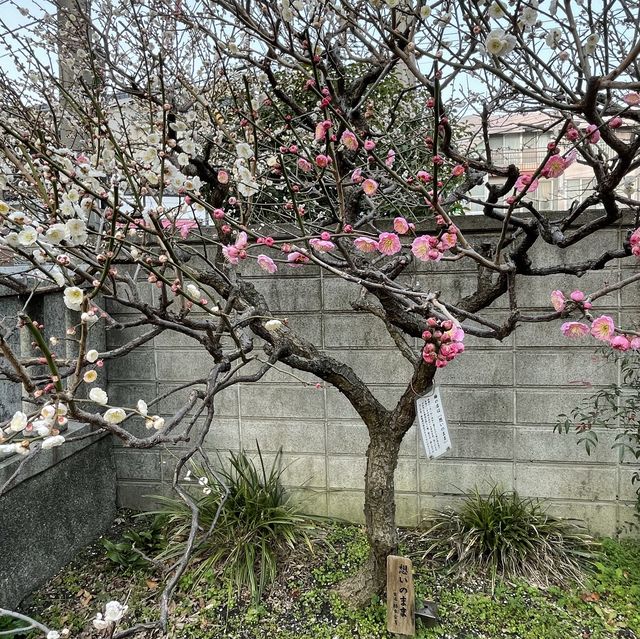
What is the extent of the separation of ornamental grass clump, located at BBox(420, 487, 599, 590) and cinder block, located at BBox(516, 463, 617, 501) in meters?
0.09

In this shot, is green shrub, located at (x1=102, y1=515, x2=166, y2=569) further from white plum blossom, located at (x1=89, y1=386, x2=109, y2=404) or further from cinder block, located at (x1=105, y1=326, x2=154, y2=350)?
white plum blossom, located at (x1=89, y1=386, x2=109, y2=404)

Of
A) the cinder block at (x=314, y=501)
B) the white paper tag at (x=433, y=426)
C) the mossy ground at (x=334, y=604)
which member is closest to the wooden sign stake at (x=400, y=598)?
the mossy ground at (x=334, y=604)

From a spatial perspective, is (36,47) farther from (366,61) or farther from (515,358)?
(515,358)

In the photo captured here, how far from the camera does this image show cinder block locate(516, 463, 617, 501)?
8.86 feet

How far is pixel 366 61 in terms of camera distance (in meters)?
2.13

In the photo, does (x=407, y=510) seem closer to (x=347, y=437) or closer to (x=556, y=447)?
(x=347, y=437)

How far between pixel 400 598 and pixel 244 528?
3.18 ft

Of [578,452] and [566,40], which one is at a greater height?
[566,40]

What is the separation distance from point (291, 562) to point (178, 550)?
0.63m

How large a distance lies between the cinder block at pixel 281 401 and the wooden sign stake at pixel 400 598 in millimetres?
1161

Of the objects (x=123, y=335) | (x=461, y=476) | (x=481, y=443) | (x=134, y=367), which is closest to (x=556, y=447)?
(x=481, y=443)

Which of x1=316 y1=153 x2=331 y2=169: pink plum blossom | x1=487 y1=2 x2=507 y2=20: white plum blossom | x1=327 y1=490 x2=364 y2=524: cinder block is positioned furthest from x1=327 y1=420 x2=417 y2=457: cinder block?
x1=487 y1=2 x2=507 y2=20: white plum blossom

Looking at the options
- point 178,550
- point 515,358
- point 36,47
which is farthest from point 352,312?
point 36,47

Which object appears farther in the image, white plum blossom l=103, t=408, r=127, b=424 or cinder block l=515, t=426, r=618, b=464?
cinder block l=515, t=426, r=618, b=464
